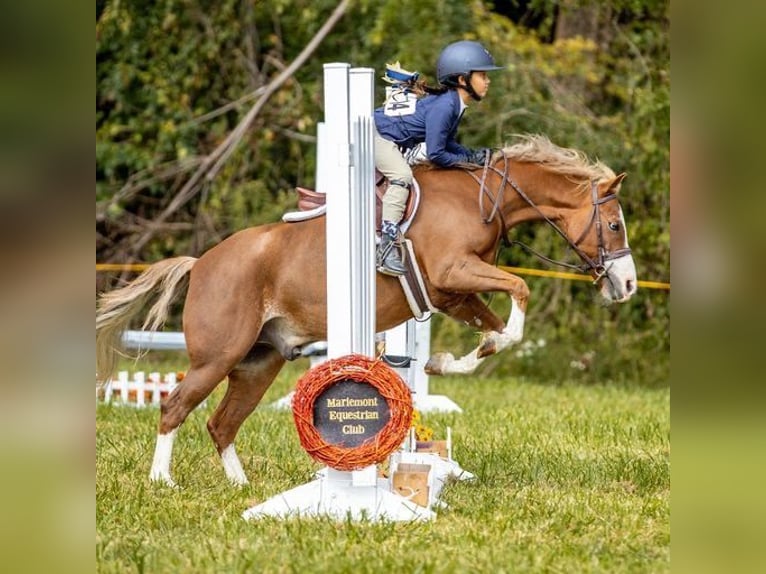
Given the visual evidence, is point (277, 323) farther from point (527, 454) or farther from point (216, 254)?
point (527, 454)

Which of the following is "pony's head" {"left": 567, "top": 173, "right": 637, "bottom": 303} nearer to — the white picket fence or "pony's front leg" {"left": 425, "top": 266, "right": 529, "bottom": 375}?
"pony's front leg" {"left": 425, "top": 266, "right": 529, "bottom": 375}

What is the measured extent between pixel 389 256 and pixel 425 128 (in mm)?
721

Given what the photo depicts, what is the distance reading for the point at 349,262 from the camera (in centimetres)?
515

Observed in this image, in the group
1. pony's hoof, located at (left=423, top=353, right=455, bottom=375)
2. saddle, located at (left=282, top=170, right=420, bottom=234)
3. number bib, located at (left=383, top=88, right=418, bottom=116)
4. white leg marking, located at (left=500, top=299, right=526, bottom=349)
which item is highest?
number bib, located at (left=383, top=88, right=418, bottom=116)

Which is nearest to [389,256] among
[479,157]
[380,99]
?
[479,157]

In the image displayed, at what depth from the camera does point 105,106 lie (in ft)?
52.5

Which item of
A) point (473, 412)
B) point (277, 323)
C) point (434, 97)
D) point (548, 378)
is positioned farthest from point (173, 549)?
point (548, 378)

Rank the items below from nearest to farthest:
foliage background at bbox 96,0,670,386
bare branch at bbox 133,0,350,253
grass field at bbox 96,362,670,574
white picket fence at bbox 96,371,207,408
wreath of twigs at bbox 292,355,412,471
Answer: grass field at bbox 96,362,670,574
wreath of twigs at bbox 292,355,412,471
white picket fence at bbox 96,371,207,408
foliage background at bbox 96,0,670,386
bare branch at bbox 133,0,350,253

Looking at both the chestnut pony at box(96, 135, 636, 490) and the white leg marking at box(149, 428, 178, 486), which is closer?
the chestnut pony at box(96, 135, 636, 490)

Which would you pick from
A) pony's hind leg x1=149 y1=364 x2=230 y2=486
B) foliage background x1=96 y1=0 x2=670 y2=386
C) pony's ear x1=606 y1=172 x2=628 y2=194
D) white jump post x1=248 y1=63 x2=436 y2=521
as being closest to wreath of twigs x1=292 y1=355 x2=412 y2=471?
white jump post x1=248 y1=63 x2=436 y2=521

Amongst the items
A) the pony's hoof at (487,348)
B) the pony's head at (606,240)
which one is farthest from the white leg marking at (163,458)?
the pony's head at (606,240)

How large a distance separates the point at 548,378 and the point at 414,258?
8.41 meters

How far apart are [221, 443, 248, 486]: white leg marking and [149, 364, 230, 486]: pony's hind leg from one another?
1.02 ft

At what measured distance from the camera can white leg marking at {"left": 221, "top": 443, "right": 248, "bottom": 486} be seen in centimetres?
631
